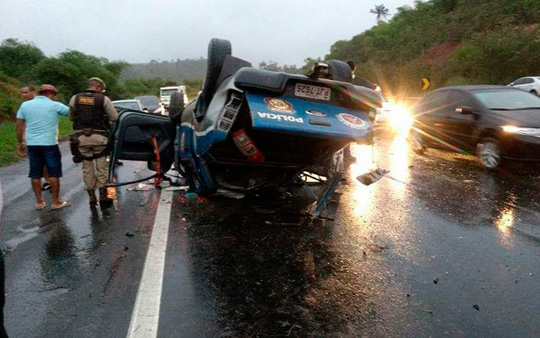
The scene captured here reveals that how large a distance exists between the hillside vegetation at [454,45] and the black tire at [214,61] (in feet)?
85.2

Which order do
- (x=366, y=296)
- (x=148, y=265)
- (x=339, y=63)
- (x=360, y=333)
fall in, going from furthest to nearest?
(x=339, y=63), (x=148, y=265), (x=366, y=296), (x=360, y=333)

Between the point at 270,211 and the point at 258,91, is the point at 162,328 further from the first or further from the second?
the point at 270,211

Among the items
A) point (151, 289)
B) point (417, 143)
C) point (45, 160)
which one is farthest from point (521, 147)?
point (45, 160)

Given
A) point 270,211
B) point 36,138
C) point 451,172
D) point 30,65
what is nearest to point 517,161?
point 451,172

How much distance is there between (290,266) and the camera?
3.68 metres

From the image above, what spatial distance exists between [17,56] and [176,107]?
125 ft

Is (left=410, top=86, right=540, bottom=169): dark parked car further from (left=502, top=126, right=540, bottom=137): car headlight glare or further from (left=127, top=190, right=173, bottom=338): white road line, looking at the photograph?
(left=127, top=190, right=173, bottom=338): white road line

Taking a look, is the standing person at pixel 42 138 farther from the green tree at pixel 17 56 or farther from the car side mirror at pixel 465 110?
the green tree at pixel 17 56

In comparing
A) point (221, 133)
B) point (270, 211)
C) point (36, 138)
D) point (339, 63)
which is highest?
point (339, 63)

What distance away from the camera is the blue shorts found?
18.9 feet

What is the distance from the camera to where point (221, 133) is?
13.3ft

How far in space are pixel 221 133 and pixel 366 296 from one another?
78.4 inches

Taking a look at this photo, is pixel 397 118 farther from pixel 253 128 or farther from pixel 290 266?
pixel 290 266

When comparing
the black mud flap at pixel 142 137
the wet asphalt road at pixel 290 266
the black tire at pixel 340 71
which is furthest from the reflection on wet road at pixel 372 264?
the black tire at pixel 340 71
